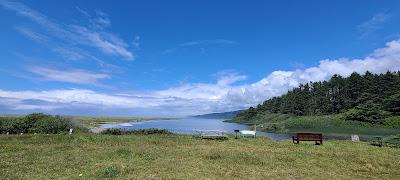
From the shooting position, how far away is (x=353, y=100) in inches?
5300

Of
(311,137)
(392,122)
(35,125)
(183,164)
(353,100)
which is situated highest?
(353,100)

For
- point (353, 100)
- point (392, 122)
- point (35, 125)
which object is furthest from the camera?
point (353, 100)

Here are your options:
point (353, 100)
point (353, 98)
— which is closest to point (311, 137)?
point (353, 100)

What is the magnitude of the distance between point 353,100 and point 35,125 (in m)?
118

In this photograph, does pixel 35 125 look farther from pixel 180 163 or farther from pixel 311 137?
pixel 311 137

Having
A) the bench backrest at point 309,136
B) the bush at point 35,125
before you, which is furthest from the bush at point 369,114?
the bush at point 35,125

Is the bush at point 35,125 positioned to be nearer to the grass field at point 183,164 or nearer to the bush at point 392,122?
the grass field at point 183,164

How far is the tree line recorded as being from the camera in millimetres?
104438

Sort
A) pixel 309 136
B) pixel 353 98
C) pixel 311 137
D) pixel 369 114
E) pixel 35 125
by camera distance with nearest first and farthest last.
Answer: pixel 311 137 < pixel 309 136 < pixel 35 125 < pixel 369 114 < pixel 353 98

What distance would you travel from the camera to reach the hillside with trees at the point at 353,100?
102 meters

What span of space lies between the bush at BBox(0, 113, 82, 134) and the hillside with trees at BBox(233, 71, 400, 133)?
81.0 meters

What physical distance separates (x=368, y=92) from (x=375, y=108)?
25.4 meters

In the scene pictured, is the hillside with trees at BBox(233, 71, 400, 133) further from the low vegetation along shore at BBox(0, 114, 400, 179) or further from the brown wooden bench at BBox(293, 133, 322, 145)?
the low vegetation along shore at BBox(0, 114, 400, 179)

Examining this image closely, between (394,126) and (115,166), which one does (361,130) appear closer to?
(394,126)
